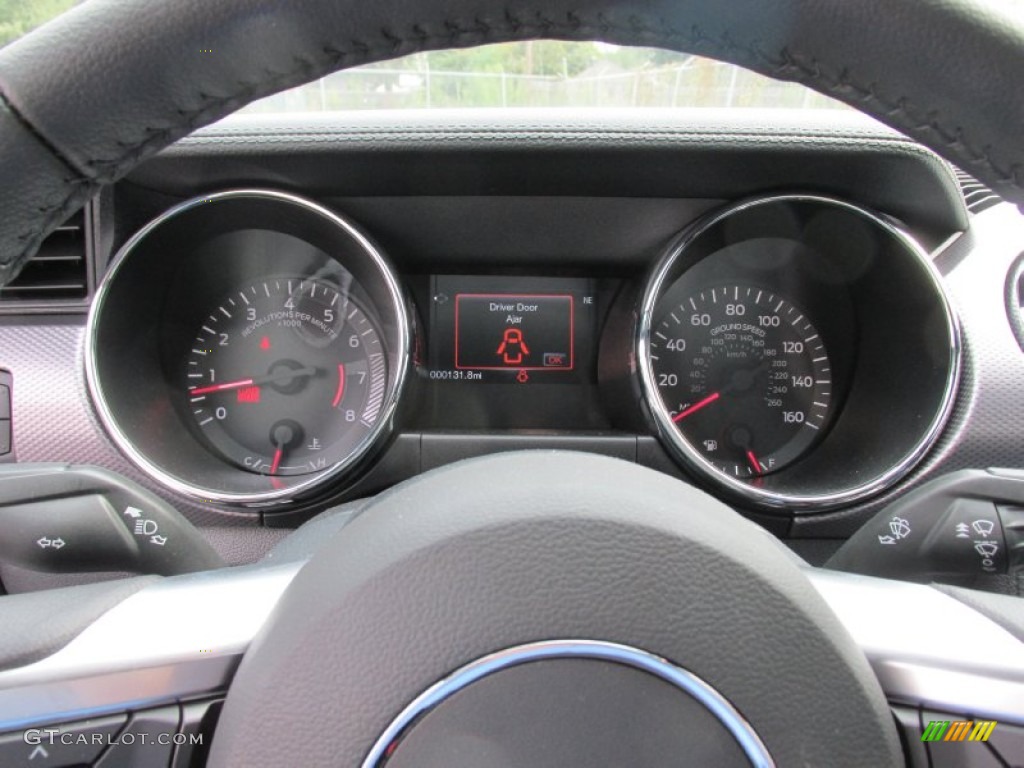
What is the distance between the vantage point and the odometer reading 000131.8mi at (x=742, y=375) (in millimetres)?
2465

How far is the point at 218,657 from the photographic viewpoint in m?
0.92

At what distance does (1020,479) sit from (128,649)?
1339 mm

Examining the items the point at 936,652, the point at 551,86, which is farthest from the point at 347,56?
the point at 551,86

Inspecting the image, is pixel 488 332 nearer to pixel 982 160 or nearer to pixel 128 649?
pixel 128 649

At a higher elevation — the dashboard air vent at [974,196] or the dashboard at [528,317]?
the dashboard air vent at [974,196]

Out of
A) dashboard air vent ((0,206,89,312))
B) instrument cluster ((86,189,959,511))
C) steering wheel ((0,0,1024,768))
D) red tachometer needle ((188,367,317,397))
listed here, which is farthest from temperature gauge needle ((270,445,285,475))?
steering wheel ((0,0,1024,768))

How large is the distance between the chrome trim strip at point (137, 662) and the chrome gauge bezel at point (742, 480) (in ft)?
4.57

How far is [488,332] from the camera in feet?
8.13

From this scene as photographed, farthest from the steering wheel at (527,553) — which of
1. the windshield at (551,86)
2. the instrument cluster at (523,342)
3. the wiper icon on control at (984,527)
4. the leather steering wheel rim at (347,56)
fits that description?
the instrument cluster at (523,342)

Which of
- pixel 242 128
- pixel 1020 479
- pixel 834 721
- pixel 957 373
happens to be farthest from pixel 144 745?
pixel 957 373

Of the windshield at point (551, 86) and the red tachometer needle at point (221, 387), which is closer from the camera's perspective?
the windshield at point (551, 86)

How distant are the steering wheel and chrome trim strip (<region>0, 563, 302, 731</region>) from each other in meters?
0.07

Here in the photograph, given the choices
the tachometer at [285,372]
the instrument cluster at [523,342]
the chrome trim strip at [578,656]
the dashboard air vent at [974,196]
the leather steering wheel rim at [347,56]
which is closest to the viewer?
the leather steering wheel rim at [347,56]

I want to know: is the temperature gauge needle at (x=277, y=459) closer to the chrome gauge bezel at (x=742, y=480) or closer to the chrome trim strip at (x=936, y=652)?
the chrome gauge bezel at (x=742, y=480)
